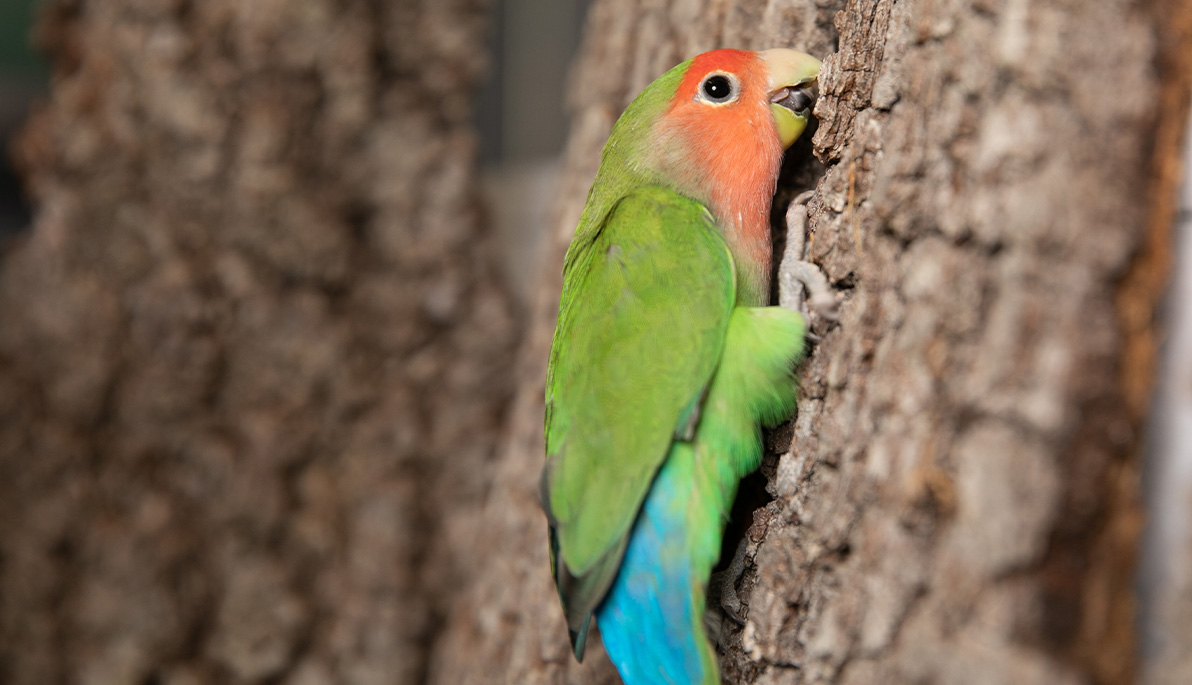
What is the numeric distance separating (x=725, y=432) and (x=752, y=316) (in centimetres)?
22

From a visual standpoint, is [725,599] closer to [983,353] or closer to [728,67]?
[983,353]

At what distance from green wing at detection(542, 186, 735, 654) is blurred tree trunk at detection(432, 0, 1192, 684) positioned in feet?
0.73

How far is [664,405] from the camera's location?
138cm

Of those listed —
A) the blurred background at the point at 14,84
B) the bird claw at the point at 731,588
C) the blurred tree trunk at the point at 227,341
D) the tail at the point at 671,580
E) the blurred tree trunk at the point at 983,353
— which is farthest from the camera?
the blurred background at the point at 14,84

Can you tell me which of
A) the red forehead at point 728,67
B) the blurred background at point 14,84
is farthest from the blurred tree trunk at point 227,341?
the red forehead at point 728,67

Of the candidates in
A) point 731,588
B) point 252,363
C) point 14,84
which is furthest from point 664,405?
point 14,84

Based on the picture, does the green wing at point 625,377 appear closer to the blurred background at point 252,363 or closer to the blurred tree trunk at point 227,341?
the blurred background at point 252,363

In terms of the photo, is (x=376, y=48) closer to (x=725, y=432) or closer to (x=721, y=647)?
(x=725, y=432)

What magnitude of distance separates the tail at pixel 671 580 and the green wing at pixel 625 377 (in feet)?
0.16

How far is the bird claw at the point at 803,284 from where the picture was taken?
Answer: 139cm

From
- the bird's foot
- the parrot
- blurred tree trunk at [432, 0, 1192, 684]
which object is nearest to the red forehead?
the parrot

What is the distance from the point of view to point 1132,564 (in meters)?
0.96

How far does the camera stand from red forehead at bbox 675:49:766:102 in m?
1.55

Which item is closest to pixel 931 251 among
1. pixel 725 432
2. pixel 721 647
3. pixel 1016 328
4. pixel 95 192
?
pixel 1016 328
